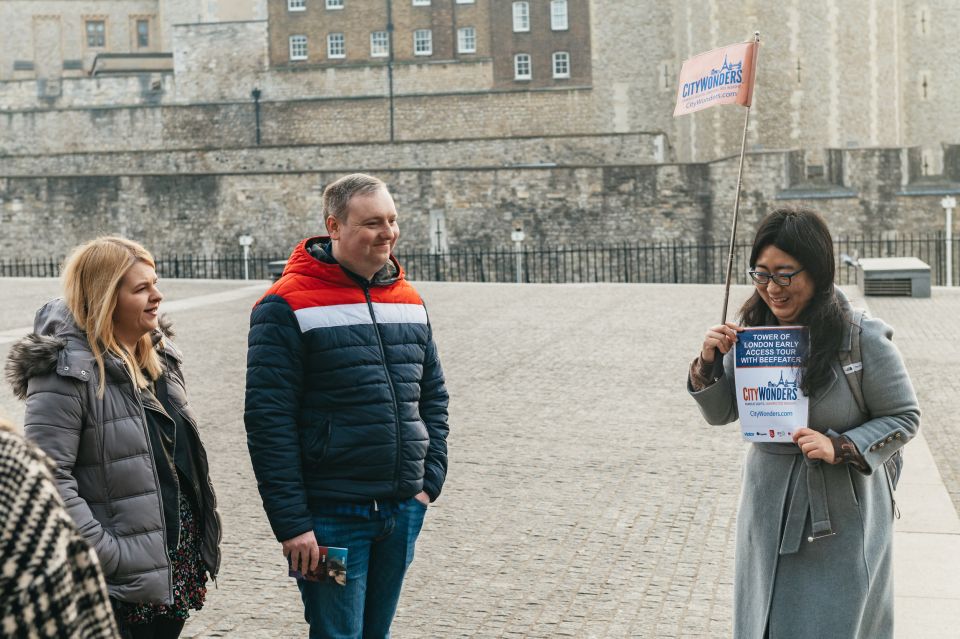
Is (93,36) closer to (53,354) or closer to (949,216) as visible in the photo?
(949,216)

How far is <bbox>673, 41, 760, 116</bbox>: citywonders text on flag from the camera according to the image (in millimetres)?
4055

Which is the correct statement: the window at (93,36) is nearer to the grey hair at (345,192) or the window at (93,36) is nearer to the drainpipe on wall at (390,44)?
the drainpipe on wall at (390,44)

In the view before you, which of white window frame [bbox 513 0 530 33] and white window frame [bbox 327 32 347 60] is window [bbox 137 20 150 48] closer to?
white window frame [bbox 327 32 347 60]

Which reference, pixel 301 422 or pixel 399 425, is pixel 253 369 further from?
pixel 399 425

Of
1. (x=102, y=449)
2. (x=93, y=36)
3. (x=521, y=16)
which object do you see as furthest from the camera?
(x=93, y=36)

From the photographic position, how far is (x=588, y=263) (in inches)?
1196

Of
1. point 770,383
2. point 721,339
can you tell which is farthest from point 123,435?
point 770,383

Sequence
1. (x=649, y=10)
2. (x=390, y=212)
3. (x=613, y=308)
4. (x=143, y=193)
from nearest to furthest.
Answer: (x=390, y=212), (x=613, y=308), (x=143, y=193), (x=649, y=10)

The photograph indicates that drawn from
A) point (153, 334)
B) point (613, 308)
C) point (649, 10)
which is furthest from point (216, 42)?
point (153, 334)

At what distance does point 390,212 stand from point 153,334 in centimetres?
77

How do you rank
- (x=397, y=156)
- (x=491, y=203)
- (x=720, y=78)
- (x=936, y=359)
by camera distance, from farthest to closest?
(x=397, y=156) → (x=491, y=203) → (x=936, y=359) → (x=720, y=78)

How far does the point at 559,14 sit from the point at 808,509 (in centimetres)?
4674

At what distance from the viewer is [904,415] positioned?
3.13 m

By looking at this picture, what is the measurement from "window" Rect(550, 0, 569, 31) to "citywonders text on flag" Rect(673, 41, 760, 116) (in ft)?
147
